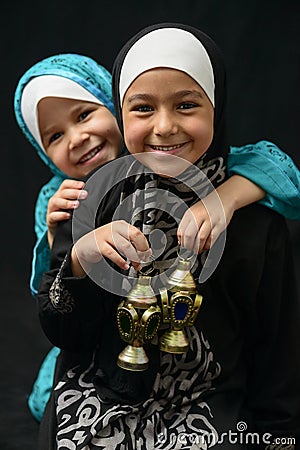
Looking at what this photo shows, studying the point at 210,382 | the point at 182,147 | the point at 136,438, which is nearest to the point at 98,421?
the point at 136,438

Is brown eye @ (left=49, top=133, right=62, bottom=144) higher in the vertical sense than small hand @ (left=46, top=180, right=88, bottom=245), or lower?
higher

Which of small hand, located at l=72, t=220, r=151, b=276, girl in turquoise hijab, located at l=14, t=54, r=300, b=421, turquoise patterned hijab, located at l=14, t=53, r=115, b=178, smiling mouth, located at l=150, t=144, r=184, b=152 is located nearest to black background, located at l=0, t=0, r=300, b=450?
girl in turquoise hijab, located at l=14, t=54, r=300, b=421

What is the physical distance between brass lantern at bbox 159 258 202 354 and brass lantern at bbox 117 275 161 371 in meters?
0.02

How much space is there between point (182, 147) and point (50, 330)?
13.1 inches

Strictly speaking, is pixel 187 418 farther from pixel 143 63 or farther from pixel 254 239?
pixel 143 63

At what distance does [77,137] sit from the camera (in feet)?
4.49

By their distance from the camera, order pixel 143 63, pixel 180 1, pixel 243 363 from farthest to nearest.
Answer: pixel 180 1 → pixel 243 363 → pixel 143 63

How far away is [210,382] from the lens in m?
1.25

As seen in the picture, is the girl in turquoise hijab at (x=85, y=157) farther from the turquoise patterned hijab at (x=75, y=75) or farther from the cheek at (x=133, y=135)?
the cheek at (x=133, y=135)

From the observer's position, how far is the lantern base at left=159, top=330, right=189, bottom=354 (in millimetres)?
1107

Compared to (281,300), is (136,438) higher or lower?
lower

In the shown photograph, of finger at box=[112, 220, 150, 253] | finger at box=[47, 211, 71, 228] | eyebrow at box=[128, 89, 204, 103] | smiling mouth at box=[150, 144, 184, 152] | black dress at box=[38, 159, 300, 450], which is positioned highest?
eyebrow at box=[128, 89, 204, 103]

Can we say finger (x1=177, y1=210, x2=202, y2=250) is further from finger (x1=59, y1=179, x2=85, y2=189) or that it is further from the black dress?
finger (x1=59, y1=179, x2=85, y2=189)

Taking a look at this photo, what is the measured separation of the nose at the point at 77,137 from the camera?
137 cm
